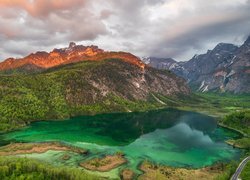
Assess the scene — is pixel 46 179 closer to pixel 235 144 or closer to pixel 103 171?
pixel 103 171

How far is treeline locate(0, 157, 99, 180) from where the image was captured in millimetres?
113231

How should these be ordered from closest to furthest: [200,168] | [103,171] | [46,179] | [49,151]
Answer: [46,179] → [103,171] → [200,168] → [49,151]

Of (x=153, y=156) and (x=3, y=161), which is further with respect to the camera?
(x=153, y=156)

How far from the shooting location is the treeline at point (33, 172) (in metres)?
113

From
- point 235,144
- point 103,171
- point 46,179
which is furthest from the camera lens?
point 235,144

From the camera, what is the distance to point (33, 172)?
380 ft

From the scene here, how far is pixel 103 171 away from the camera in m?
136

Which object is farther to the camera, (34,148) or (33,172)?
(34,148)

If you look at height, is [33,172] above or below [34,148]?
above

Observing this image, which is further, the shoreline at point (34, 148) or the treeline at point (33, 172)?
the shoreline at point (34, 148)

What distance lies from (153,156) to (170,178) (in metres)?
37.7

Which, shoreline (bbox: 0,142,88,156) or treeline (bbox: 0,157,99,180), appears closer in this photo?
treeline (bbox: 0,157,99,180)

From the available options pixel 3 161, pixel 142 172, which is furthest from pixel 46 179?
pixel 142 172

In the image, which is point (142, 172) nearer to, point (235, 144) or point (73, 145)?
point (73, 145)
